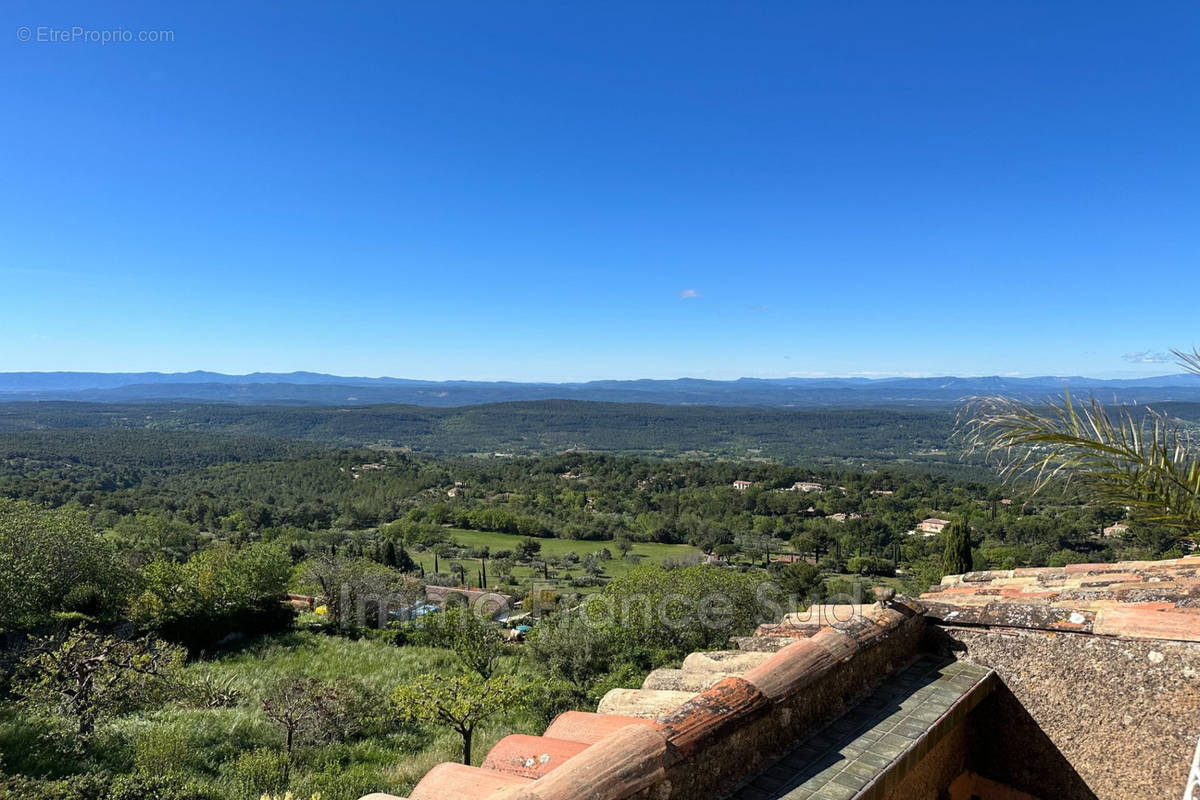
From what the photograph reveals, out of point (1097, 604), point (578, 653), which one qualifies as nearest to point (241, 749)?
point (578, 653)

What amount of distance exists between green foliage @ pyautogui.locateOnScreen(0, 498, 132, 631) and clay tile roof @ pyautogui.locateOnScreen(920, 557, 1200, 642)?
2269 cm

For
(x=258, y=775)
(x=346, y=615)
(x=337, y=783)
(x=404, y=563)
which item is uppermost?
(x=258, y=775)

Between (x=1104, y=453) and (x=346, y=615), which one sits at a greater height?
(x=1104, y=453)

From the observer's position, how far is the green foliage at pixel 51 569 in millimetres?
17062

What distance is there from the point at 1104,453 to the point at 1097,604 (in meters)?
0.94

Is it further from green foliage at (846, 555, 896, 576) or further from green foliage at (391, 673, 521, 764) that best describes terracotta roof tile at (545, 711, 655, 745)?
green foliage at (846, 555, 896, 576)

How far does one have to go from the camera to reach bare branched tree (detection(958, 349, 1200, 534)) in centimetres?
389

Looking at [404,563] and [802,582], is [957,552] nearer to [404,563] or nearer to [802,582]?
[802,582]

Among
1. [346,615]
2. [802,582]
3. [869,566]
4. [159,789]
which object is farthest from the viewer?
[869,566]

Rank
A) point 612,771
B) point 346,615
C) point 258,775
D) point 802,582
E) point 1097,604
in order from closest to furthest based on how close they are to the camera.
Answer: point 612,771, point 1097,604, point 258,775, point 346,615, point 802,582

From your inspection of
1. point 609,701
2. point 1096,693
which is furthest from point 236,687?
point 1096,693

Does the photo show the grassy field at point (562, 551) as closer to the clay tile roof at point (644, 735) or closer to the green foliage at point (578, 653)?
the green foliage at point (578, 653)

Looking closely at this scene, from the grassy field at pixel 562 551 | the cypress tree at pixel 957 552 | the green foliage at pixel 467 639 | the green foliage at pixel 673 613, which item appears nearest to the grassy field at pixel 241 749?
the green foliage at pixel 467 639

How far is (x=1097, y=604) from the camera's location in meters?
3.78
